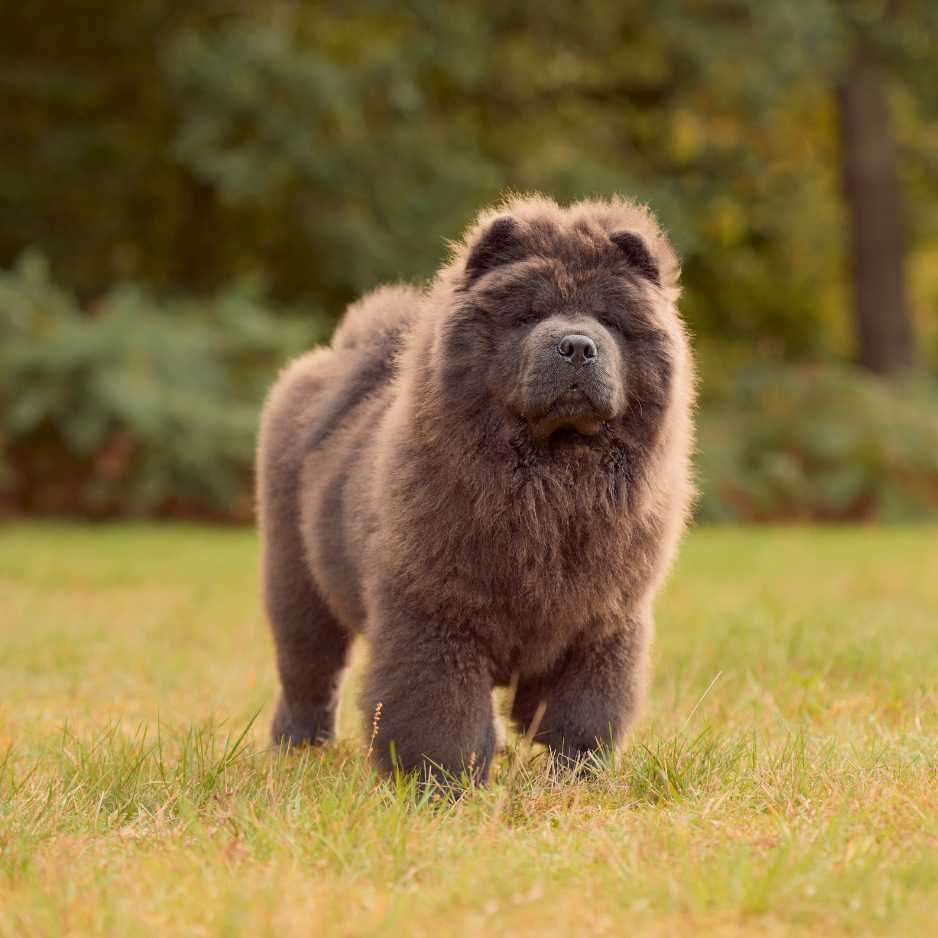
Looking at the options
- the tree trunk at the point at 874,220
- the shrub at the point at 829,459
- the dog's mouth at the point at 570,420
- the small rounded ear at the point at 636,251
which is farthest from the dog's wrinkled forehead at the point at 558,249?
the tree trunk at the point at 874,220

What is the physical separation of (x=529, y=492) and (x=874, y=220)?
14259 millimetres

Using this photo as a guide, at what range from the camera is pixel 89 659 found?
21.5 feet

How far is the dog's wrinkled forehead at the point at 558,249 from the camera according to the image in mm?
3877

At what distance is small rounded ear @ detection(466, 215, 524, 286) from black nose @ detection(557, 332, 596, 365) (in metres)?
0.42

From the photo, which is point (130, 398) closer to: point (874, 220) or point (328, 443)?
point (328, 443)

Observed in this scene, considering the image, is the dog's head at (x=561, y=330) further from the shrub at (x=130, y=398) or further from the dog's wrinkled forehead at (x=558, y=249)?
the shrub at (x=130, y=398)

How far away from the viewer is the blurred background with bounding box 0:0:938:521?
13.6m

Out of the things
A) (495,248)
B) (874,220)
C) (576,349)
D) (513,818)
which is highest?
(874,220)

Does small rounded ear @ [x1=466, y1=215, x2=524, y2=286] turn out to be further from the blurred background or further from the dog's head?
the blurred background

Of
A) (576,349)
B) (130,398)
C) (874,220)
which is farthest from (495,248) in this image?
(874,220)

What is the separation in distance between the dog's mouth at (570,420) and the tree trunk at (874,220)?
45.9ft

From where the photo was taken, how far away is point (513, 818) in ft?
11.5

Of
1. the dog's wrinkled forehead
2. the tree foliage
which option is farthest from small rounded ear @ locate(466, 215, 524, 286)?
the tree foliage

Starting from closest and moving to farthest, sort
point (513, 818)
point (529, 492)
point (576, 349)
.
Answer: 1. point (513, 818)
2. point (576, 349)
3. point (529, 492)
